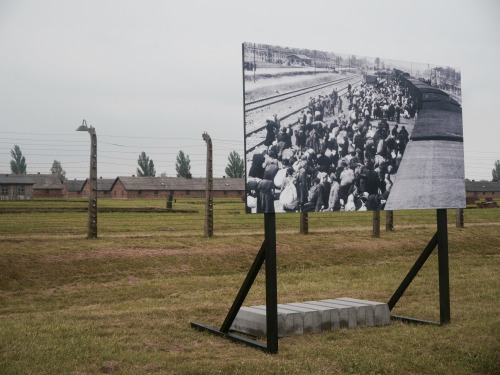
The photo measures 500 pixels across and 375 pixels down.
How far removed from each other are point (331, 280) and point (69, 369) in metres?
11.7

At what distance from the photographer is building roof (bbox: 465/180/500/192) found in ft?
329

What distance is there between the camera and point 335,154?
10.1 meters

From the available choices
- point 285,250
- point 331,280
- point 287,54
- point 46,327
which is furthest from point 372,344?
point 285,250

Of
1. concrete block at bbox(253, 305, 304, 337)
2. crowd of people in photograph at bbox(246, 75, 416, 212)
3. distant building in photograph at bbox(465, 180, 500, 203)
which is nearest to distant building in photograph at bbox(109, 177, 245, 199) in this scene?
distant building in photograph at bbox(465, 180, 500, 203)

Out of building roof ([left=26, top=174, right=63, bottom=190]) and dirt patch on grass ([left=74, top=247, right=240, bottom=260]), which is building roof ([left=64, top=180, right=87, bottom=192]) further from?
dirt patch on grass ([left=74, top=247, right=240, bottom=260])

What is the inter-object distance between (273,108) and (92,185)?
17.0 meters

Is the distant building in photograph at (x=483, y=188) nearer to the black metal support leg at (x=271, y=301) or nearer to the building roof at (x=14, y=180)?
the building roof at (x=14, y=180)

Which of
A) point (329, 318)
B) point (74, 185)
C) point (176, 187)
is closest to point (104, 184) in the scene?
point (74, 185)

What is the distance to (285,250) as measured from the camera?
2355cm

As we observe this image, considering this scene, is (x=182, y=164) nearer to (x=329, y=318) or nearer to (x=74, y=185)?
(x=74, y=185)

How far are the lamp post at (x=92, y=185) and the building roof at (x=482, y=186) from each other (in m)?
83.4

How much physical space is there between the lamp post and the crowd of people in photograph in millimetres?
15913

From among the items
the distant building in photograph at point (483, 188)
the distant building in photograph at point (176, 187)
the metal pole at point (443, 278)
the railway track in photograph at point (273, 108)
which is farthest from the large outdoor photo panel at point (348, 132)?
the distant building in photograph at point (483, 188)

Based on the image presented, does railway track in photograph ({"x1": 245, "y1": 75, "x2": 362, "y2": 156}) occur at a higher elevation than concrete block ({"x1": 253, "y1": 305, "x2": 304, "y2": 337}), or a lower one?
higher
